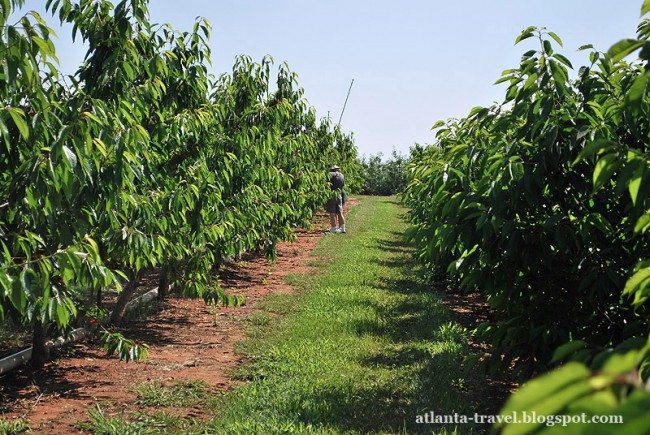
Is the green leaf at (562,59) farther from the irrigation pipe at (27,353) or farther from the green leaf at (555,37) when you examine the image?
Result: the irrigation pipe at (27,353)

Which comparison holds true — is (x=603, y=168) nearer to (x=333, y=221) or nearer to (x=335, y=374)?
(x=335, y=374)

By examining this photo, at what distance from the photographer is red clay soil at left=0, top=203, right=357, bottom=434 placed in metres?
4.18

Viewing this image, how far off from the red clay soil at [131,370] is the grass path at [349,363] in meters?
0.31

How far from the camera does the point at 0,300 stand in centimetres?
341

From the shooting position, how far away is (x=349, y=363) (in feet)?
17.1

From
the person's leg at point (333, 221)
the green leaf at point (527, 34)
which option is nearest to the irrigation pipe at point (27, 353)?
the green leaf at point (527, 34)

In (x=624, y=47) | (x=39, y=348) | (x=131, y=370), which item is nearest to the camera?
(x=624, y=47)

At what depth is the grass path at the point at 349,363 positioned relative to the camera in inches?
156

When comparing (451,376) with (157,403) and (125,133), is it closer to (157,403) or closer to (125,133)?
(157,403)

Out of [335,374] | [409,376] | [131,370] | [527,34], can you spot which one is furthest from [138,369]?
[527,34]

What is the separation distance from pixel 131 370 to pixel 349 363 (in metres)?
1.84

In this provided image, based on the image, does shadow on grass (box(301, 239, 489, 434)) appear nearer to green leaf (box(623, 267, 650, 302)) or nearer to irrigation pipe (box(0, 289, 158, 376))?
green leaf (box(623, 267, 650, 302))

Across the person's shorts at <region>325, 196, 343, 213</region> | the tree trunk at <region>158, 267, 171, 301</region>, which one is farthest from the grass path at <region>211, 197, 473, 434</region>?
the person's shorts at <region>325, 196, 343, 213</region>

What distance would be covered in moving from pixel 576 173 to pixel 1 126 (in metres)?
2.88
